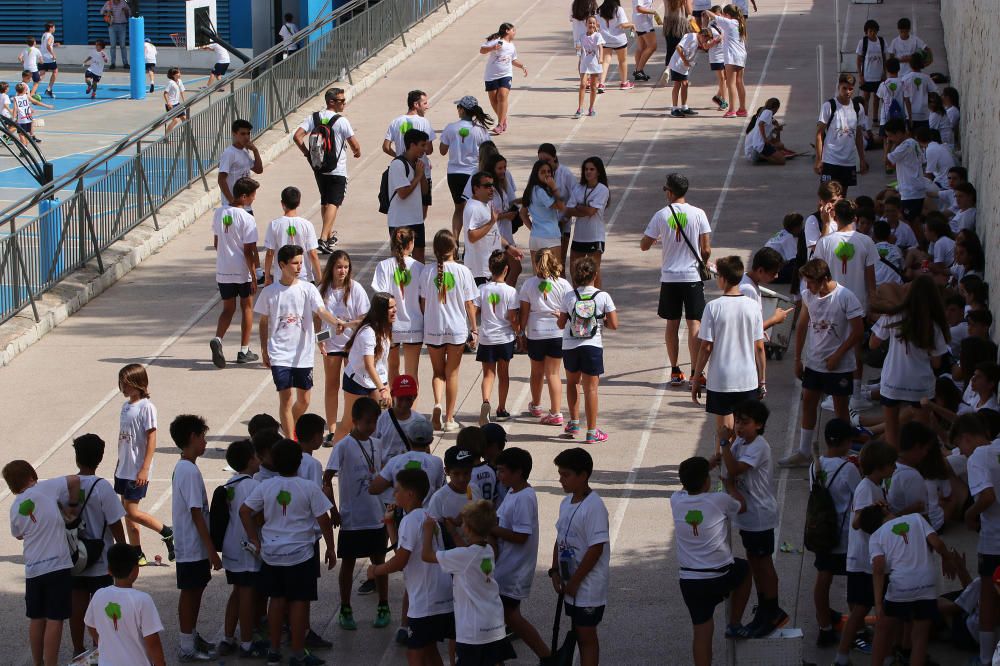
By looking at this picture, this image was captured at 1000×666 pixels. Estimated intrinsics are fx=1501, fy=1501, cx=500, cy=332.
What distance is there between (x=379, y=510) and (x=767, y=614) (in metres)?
2.53

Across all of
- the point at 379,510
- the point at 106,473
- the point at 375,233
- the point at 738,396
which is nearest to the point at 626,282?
the point at 375,233

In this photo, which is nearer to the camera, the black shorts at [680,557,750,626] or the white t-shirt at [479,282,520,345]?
the black shorts at [680,557,750,626]

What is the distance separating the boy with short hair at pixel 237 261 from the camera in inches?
575

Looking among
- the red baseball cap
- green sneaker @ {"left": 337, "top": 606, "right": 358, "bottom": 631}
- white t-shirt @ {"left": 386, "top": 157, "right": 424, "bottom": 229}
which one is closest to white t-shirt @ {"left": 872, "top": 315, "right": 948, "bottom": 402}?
the red baseball cap

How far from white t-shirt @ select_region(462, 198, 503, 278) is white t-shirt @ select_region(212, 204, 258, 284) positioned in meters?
2.09

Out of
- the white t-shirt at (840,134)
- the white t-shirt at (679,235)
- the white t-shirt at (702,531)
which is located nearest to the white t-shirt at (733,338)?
the white t-shirt at (679,235)

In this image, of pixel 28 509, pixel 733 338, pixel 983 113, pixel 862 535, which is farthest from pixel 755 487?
pixel 983 113

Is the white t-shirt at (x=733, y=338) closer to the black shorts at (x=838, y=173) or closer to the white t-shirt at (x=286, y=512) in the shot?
the white t-shirt at (x=286, y=512)

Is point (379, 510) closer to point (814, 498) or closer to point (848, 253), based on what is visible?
point (814, 498)

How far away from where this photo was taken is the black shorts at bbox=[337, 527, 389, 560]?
9656mm

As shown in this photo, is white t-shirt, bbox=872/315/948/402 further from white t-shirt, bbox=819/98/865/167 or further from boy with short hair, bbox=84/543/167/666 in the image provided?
white t-shirt, bbox=819/98/865/167

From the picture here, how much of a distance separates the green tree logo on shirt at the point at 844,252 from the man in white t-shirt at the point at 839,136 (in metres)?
4.58

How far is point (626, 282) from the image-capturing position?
16.6 m

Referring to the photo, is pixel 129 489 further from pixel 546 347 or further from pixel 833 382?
pixel 833 382
